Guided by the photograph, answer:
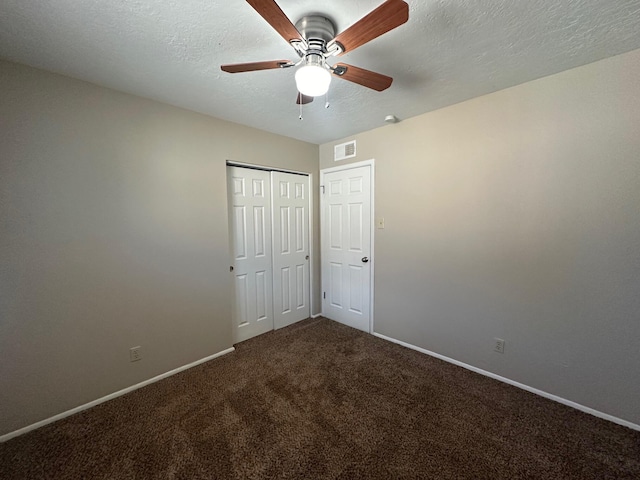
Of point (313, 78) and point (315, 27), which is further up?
point (315, 27)

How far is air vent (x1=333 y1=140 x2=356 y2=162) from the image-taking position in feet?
10.1

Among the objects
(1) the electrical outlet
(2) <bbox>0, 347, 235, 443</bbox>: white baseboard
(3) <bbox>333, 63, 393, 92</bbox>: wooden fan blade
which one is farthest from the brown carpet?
(3) <bbox>333, 63, 393, 92</bbox>: wooden fan blade

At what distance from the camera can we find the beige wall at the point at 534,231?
1657mm

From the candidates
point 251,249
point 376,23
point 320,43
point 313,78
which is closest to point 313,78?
point 313,78

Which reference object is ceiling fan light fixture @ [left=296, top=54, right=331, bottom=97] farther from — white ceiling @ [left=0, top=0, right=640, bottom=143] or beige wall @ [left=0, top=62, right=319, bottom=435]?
beige wall @ [left=0, top=62, right=319, bottom=435]

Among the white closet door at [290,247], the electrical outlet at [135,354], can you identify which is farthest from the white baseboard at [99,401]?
the white closet door at [290,247]

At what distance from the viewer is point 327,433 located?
1.66 meters

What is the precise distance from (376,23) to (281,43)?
677 mm

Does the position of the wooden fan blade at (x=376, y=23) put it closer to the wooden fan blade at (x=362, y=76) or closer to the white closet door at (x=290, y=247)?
the wooden fan blade at (x=362, y=76)

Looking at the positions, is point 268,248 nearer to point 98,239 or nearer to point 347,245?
point 347,245

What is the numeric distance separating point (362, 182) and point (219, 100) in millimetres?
1713

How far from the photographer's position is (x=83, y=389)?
1.89 m

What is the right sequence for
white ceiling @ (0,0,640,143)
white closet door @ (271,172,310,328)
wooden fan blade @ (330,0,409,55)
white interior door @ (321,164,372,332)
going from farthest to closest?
white closet door @ (271,172,310,328) < white interior door @ (321,164,372,332) < white ceiling @ (0,0,640,143) < wooden fan blade @ (330,0,409,55)

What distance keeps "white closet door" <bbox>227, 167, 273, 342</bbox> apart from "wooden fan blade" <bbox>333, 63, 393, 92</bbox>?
175 cm
